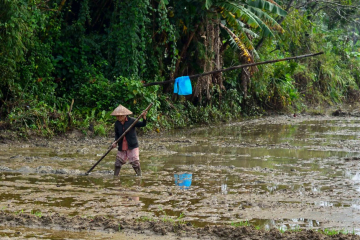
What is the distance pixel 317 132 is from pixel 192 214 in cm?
1099

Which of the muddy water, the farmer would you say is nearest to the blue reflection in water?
the muddy water

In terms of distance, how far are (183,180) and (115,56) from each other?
796 cm

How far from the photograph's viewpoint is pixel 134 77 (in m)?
15.6

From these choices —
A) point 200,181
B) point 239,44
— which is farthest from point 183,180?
point 239,44

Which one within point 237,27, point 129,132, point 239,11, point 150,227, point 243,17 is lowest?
point 150,227

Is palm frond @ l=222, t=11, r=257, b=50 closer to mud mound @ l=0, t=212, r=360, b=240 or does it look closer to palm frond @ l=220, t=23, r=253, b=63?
palm frond @ l=220, t=23, r=253, b=63

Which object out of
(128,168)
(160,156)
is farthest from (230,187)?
(160,156)

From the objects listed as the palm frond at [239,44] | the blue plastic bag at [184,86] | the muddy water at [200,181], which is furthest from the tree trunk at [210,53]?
the blue plastic bag at [184,86]

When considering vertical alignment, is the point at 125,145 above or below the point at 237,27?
below

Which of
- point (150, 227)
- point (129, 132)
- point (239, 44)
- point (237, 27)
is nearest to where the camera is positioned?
point (150, 227)

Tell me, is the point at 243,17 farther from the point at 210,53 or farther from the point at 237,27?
the point at 210,53

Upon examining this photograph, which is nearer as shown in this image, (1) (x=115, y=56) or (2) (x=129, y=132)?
(2) (x=129, y=132)

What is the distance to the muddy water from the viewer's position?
669 centimetres

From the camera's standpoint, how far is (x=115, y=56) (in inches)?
A: 637
